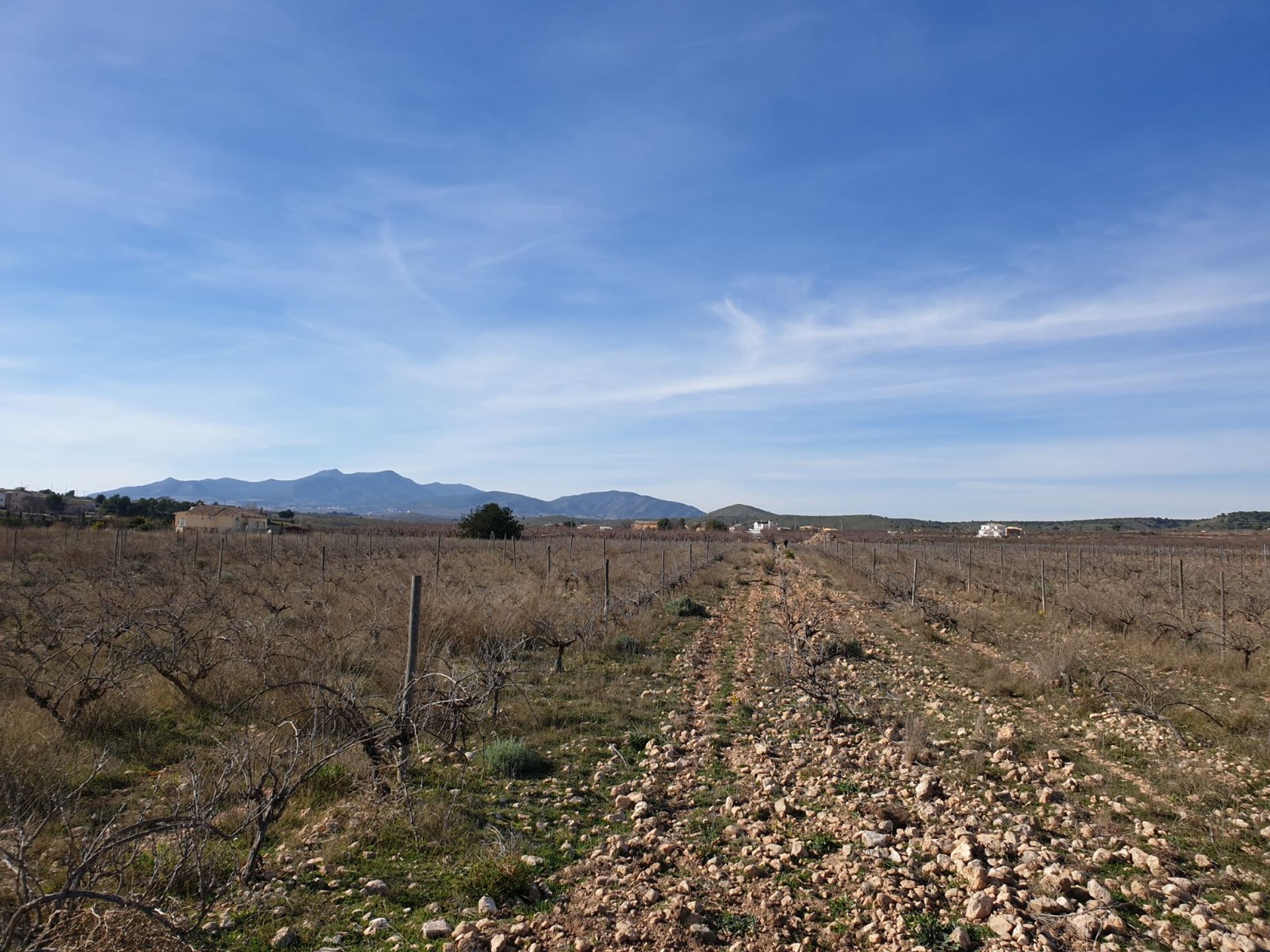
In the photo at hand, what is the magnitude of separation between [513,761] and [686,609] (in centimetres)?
1276

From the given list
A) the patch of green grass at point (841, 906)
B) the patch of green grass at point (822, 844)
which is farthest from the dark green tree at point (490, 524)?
the patch of green grass at point (841, 906)

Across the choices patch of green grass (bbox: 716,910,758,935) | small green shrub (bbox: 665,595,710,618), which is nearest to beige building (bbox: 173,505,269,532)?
small green shrub (bbox: 665,595,710,618)

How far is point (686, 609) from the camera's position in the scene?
19562 millimetres

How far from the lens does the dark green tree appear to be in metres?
58.9

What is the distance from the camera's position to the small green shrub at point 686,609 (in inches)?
754

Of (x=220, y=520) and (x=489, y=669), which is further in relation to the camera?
(x=220, y=520)

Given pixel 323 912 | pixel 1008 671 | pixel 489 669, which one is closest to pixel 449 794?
pixel 489 669

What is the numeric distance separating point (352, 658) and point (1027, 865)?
27.0ft

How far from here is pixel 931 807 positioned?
6074 mm

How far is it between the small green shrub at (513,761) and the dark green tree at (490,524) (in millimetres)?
50695

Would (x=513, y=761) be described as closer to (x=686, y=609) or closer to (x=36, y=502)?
(x=686, y=609)

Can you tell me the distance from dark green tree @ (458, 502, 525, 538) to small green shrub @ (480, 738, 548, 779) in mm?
50695

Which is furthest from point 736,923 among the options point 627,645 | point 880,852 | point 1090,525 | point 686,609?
point 1090,525

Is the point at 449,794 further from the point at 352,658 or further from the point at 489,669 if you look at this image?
the point at 352,658
